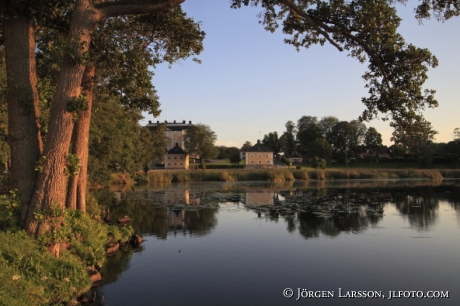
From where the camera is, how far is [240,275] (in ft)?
35.1

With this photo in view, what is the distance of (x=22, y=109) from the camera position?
9.02m

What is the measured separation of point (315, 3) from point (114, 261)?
10281 mm

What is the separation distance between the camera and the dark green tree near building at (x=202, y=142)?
245 ft

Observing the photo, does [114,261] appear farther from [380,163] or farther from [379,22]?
[380,163]

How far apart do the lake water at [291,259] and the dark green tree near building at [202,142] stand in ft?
171

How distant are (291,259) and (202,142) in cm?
6311

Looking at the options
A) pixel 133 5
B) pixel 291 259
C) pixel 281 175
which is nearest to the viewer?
pixel 133 5

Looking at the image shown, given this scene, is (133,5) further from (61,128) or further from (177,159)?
(177,159)

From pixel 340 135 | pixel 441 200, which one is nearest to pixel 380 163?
pixel 340 135

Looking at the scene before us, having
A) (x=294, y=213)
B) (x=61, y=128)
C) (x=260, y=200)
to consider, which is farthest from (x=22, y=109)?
(x=260, y=200)

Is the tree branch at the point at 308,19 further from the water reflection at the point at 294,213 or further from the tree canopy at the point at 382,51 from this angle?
the water reflection at the point at 294,213

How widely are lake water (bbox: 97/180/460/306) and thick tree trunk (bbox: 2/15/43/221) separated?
3471mm

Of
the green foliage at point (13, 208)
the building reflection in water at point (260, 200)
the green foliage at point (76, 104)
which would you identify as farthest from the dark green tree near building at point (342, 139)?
the green foliage at point (13, 208)

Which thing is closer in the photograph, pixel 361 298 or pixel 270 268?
pixel 361 298
